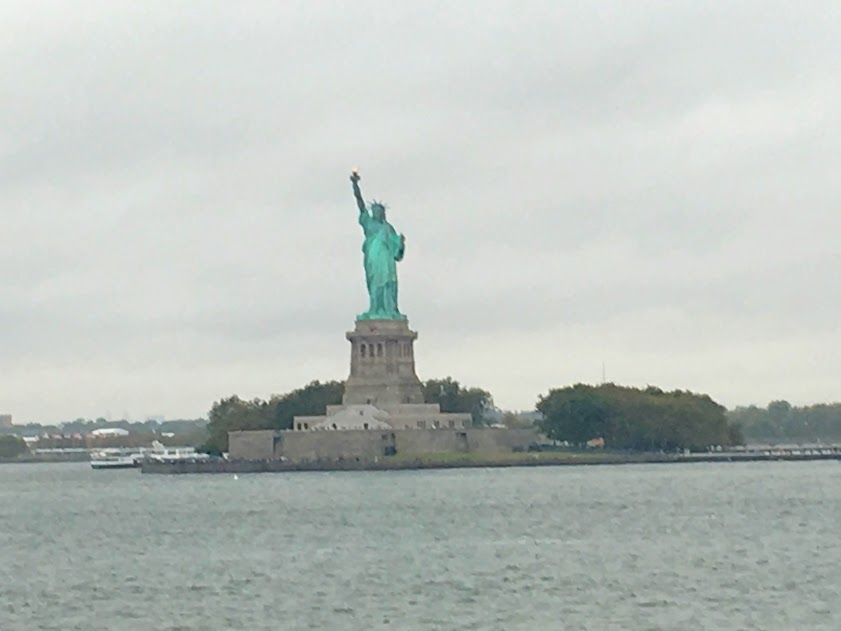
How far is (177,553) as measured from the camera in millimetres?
55312

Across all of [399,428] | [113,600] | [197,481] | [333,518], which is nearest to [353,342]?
[399,428]

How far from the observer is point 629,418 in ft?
413

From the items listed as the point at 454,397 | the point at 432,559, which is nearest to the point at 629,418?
the point at 454,397

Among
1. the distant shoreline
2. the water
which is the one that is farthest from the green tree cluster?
the water

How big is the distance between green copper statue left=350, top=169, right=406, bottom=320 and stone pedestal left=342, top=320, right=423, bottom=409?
0.89 m

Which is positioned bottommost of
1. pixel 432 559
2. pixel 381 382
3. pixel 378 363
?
pixel 432 559

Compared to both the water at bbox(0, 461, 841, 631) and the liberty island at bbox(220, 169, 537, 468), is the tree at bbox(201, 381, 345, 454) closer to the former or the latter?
the liberty island at bbox(220, 169, 537, 468)

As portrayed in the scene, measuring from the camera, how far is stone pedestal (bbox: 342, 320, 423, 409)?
11419 cm

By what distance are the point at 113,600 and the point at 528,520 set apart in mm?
22908

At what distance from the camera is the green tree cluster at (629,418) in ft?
414

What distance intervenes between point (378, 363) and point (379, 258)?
5374 millimetres

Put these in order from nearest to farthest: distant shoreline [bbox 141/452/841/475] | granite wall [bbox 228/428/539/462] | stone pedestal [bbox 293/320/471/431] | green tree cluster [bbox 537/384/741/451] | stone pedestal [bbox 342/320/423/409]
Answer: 1. distant shoreline [bbox 141/452/841/475]
2. granite wall [bbox 228/428/539/462]
3. stone pedestal [bbox 293/320/471/431]
4. stone pedestal [bbox 342/320/423/409]
5. green tree cluster [bbox 537/384/741/451]

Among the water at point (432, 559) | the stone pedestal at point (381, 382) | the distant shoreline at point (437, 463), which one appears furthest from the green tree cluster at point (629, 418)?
the water at point (432, 559)

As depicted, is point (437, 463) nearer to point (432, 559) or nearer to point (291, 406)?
point (291, 406)
